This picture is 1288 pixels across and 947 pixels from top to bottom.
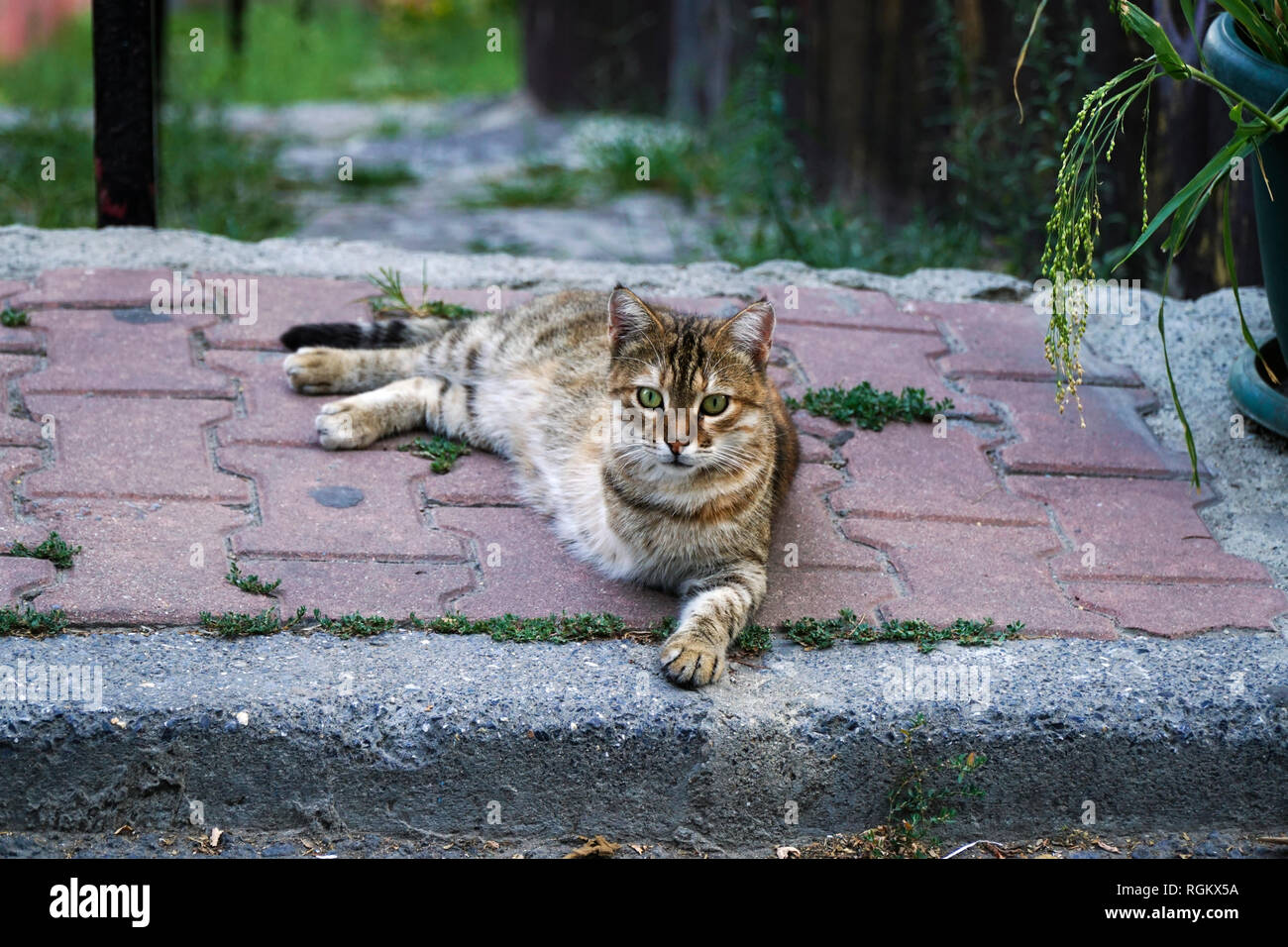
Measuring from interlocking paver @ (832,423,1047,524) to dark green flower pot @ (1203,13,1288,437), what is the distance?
731 mm

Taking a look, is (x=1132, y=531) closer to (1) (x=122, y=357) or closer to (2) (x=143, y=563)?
(2) (x=143, y=563)

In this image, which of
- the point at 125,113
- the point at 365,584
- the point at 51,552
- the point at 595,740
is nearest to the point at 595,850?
the point at 595,740

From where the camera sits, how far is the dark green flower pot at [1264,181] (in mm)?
3170

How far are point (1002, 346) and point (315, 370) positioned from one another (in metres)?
2.13

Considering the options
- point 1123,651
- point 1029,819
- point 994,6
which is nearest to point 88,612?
point 1029,819

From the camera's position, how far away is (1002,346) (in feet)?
14.0

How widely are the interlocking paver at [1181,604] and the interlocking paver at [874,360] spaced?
0.86 meters

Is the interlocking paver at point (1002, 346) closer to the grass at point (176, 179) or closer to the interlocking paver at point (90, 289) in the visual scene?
the interlocking paver at point (90, 289)

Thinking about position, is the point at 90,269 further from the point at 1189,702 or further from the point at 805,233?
the point at 1189,702

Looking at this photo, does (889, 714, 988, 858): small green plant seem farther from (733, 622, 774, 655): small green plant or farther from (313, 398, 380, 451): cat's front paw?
(313, 398, 380, 451): cat's front paw

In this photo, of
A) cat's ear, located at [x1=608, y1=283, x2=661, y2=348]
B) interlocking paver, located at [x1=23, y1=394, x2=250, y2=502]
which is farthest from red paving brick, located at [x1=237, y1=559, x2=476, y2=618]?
cat's ear, located at [x1=608, y1=283, x2=661, y2=348]

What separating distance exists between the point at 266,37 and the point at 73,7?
6.56 ft

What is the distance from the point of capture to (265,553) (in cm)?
301

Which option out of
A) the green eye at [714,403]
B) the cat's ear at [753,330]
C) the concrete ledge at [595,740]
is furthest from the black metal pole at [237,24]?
the concrete ledge at [595,740]
